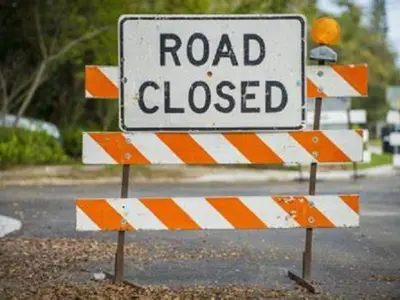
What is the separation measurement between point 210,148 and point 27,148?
1804cm

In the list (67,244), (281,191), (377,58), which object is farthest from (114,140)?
(377,58)

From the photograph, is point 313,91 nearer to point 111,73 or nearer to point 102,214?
point 111,73

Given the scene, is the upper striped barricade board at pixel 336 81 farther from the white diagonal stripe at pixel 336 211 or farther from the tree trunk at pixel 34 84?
the tree trunk at pixel 34 84

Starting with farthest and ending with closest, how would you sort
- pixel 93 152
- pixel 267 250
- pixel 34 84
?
pixel 34 84 < pixel 267 250 < pixel 93 152

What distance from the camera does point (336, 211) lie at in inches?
268

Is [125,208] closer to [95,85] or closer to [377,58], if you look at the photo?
[95,85]

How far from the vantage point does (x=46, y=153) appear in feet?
81.6

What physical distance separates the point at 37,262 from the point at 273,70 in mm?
3207

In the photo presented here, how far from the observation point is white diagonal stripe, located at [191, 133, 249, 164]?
6.70m

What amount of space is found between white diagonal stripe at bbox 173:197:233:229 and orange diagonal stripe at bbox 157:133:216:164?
0.34 meters

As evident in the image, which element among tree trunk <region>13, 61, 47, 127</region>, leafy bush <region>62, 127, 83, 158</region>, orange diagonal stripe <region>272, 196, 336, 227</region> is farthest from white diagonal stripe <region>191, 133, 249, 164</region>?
leafy bush <region>62, 127, 83, 158</region>

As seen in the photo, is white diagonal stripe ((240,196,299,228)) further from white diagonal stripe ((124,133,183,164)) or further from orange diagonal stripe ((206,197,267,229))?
white diagonal stripe ((124,133,183,164))

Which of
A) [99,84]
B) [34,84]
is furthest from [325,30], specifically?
[34,84]

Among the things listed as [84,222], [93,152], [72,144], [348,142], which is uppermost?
[348,142]
